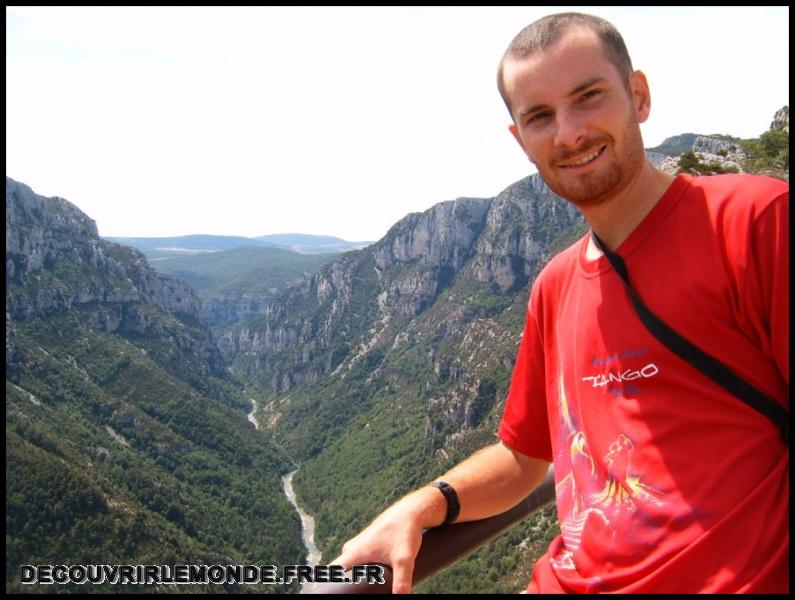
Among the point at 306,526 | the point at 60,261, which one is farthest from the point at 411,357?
the point at 60,261

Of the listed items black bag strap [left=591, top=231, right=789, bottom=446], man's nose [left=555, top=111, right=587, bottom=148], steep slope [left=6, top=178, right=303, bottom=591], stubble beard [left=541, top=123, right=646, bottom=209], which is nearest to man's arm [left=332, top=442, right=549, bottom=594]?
black bag strap [left=591, top=231, right=789, bottom=446]

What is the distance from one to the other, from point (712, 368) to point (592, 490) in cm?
78

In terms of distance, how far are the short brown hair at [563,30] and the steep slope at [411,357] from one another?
5166 cm

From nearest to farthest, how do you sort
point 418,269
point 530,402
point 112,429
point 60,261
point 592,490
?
1. point 592,490
2. point 530,402
3. point 112,429
4. point 60,261
5. point 418,269

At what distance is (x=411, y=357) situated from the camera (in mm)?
148000

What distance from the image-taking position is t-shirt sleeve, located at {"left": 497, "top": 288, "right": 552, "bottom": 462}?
10.5 feet

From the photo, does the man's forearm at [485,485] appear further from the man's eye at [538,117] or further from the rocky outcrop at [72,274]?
the rocky outcrop at [72,274]

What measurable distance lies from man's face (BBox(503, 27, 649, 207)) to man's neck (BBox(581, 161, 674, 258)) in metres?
0.05

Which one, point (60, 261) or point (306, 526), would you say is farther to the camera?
point (60, 261)

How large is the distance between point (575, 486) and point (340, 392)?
157 meters

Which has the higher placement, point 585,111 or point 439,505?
point 585,111

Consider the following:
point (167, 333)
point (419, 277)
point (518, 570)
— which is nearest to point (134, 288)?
point (167, 333)

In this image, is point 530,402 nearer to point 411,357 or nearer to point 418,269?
point 411,357

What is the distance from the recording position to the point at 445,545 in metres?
2.71
